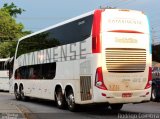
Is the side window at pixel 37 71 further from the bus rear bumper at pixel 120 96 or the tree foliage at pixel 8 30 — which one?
the tree foliage at pixel 8 30

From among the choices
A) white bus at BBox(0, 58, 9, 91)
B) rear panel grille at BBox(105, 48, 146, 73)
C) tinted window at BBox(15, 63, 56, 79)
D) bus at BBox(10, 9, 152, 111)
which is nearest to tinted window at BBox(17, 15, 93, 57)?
bus at BBox(10, 9, 152, 111)

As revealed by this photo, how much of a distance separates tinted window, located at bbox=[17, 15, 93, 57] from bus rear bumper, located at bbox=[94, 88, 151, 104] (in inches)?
92.1

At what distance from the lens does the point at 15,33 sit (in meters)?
65.4

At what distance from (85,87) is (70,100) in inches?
63.3

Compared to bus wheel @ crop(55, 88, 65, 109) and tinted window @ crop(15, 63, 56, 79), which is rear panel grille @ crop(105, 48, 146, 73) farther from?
tinted window @ crop(15, 63, 56, 79)

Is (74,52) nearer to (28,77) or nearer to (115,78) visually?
(115,78)

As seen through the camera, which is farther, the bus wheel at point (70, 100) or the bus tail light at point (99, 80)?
the bus wheel at point (70, 100)

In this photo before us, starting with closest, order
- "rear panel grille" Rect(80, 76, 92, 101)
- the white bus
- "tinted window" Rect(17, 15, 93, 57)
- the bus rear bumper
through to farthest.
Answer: the bus rear bumper, "rear panel grille" Rect(80, 76, 92, 101), "tinted window" Rect(17, 15, 93, 57), the white bus

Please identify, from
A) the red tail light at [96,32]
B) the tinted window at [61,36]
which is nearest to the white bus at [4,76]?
the tinted window at [61,36]

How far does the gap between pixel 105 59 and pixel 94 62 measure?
418 mm

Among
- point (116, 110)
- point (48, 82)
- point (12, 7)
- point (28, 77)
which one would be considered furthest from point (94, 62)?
Answer: point (12, 7)

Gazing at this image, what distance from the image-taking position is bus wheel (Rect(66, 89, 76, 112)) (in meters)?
19.0

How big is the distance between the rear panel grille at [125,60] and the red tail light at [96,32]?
1.16ft

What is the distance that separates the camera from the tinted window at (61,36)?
1812 centimetres
